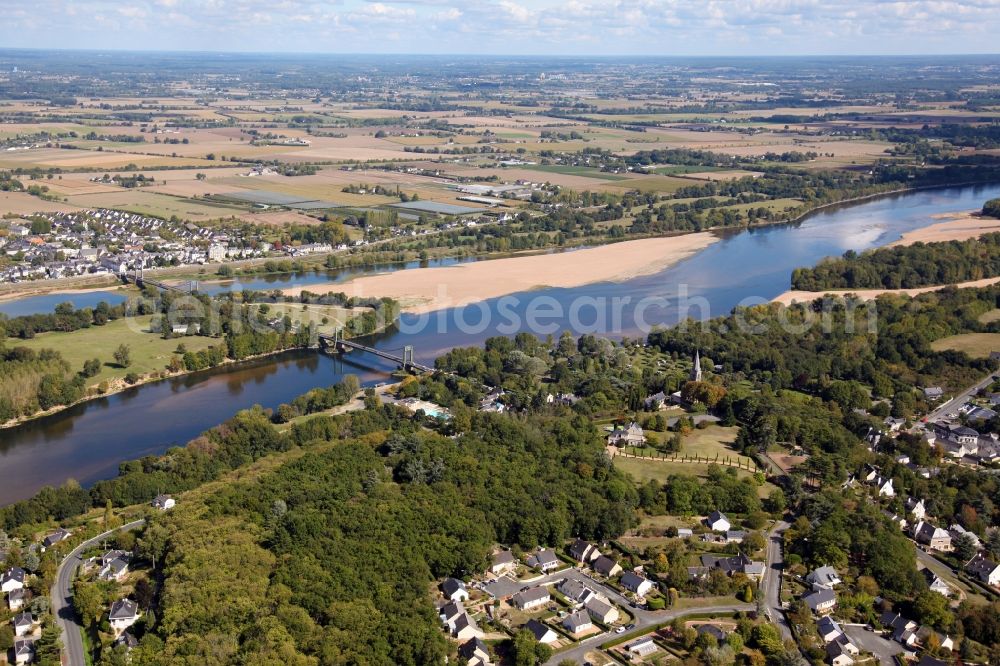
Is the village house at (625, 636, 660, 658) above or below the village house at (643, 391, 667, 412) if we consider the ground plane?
above

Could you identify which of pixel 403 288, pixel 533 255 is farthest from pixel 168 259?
pixel 533 255

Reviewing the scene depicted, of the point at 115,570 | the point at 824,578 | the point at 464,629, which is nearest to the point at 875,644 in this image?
A: the point at 824,578

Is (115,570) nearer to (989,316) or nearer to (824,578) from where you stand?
(824,578)

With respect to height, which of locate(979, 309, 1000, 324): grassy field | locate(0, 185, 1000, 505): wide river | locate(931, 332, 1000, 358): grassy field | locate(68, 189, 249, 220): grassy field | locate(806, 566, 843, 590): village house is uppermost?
locate(68, 189, 249, 220): grassy field

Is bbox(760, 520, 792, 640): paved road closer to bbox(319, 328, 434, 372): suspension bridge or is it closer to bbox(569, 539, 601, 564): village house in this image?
bbox(569, 539, 601, 564): village house

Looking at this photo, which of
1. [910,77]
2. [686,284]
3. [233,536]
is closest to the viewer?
[233,536]

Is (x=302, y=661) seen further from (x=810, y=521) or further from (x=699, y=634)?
(x=810, y=521)

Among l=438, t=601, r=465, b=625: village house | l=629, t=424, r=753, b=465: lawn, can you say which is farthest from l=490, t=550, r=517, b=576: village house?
l=629, t=424, r=753, b=465: lawn
